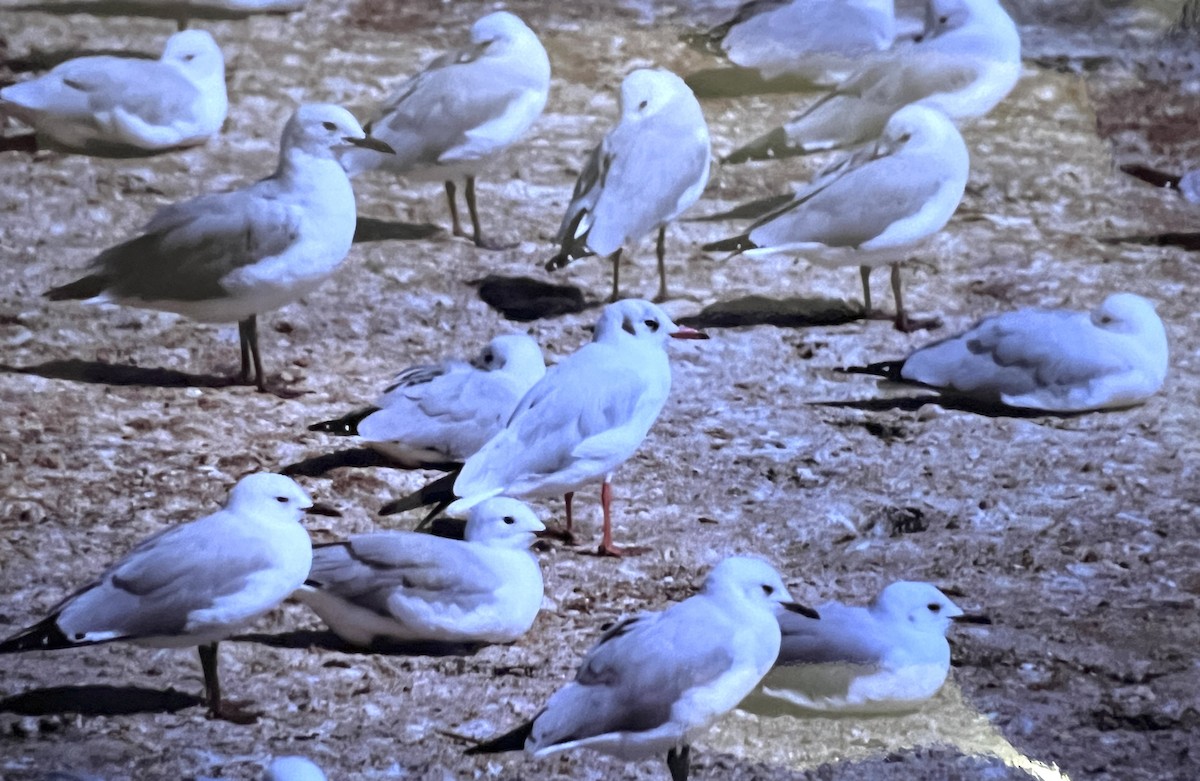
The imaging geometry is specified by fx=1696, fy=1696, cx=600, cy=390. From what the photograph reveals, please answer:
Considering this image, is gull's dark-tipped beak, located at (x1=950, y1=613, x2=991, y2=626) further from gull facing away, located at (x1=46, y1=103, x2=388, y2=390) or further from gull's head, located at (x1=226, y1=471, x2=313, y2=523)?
gull facing away, located at (x1=46, y1=103, x2=388, y2=390)

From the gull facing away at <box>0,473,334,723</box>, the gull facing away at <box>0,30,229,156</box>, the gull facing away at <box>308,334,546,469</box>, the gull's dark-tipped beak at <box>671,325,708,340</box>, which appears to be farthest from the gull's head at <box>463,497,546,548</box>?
the gull facing away at <box>0,30,229,156</box>

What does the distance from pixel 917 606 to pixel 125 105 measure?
1677mm

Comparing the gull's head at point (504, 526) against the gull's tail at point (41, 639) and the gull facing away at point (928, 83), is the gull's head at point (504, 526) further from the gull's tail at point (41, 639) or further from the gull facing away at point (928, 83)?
the gull facing away at point (928, 83)

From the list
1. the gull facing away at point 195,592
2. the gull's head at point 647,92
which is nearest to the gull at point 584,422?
the gull facing away at point 195,592

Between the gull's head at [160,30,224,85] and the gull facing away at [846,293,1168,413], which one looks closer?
the gull facing away at [846,293,1168,413]

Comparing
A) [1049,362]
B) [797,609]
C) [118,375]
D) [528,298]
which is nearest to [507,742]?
[797,609]

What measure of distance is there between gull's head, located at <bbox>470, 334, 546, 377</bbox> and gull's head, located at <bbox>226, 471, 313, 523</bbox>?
399 millimetres

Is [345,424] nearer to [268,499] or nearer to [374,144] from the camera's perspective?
[268,499]

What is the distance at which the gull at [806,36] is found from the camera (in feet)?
10.3

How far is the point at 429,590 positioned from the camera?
2.56m

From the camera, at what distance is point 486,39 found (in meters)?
3.13

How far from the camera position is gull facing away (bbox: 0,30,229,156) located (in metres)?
3.09

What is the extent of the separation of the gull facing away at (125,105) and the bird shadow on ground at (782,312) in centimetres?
98

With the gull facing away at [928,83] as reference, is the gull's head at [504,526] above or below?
below
